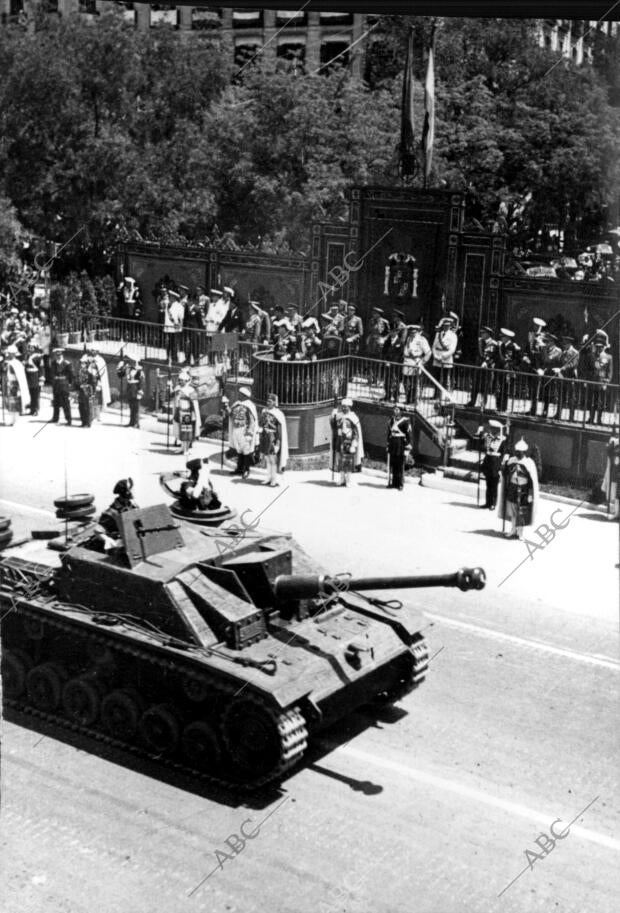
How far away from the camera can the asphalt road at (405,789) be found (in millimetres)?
9914

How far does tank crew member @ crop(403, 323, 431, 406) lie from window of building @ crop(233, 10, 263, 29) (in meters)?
17.7

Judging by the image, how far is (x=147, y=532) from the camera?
42.0ft

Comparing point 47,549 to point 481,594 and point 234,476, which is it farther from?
point 481,594

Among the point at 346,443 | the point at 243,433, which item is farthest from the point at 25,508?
the point at 346,443

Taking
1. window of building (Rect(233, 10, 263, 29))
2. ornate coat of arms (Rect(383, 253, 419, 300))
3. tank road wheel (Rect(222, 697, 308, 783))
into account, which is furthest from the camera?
window of building (Rect(233, 10, 263, 29))

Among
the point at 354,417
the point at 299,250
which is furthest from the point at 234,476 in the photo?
the point at 299,250

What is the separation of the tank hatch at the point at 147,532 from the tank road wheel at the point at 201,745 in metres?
1.73

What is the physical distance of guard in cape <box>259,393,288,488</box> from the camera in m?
17.0

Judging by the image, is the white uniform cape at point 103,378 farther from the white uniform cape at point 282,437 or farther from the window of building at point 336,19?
the window of building at point 336,19

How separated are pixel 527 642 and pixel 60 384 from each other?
658 centimetres

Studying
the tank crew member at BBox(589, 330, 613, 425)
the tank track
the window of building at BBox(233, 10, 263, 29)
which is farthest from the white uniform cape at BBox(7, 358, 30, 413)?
the window of building at BBox(233, 10, 263, 29)

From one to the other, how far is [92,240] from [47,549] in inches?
245

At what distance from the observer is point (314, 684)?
11773 mm

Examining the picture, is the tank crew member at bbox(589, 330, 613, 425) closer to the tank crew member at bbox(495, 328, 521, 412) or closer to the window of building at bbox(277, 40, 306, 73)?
the tank crew member at bbox(495, 328, 521, 412)
